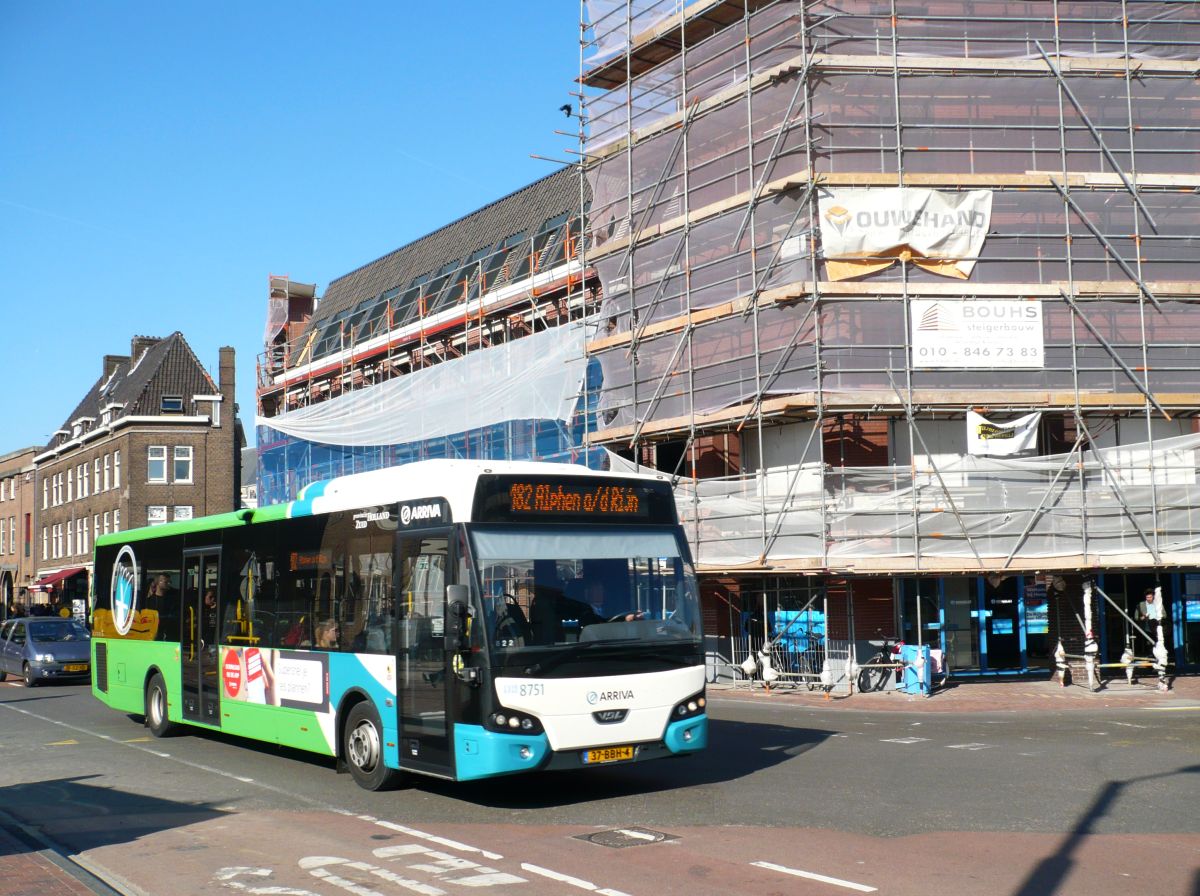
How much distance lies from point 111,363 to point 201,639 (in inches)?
2153

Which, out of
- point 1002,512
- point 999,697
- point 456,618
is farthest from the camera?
point 1002,512

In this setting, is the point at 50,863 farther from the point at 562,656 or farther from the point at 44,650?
the point at 44,650

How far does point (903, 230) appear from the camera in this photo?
22.7 m

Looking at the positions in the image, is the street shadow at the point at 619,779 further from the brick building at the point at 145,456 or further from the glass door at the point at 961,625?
the brick building at the point at 145,456

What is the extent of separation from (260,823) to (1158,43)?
21773 millimetres

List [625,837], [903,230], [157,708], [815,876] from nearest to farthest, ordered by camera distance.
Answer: [815,876]
[625,837]
[157,708]
[903,230]

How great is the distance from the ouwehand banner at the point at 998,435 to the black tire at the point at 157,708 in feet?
45.8

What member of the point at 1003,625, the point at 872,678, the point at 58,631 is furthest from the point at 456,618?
the point at 58,631

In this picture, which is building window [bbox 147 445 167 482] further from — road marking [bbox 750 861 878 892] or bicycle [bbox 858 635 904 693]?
road marking [bbox 750 861 878 892]

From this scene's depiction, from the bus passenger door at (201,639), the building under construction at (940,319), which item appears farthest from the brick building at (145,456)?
the bus passenger door at (201,639)

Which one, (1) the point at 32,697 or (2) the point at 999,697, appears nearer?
(2) the point at 999,697

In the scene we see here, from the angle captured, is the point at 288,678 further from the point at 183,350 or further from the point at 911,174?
the point at 183,350

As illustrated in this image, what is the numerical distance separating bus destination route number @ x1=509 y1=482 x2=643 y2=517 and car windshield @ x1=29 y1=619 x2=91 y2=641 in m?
20.1

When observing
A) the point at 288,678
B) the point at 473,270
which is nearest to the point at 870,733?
the point at 288,678
